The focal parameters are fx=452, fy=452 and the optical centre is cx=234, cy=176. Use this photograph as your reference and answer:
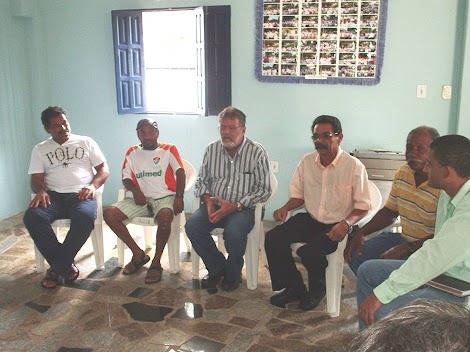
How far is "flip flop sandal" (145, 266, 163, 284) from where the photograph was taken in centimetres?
306

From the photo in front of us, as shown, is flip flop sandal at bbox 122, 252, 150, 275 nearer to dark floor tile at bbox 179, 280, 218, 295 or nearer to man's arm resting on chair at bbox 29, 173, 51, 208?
dark floor tile at bbox 179, 280, 218, 295

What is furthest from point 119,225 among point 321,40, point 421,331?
point 421,331

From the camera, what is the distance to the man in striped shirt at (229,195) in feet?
9.63

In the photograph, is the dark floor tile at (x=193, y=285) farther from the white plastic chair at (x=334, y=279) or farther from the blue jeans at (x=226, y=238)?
the white plastic chair at (x=334, y=279)

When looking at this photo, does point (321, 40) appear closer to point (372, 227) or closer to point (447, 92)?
point (447, 92)

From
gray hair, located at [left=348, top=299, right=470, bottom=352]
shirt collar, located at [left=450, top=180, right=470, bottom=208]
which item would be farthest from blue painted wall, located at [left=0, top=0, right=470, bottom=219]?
gray hair, located at [left=348, top=299, right=470, bottom=352]

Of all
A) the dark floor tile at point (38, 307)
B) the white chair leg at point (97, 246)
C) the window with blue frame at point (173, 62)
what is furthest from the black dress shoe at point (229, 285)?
the window with blue frame at point (173, 62)

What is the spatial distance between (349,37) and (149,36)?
85.3 inches

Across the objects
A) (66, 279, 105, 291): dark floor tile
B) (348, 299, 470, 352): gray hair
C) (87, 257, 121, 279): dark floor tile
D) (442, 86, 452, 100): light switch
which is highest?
(442, 86, 452, 100): light switch

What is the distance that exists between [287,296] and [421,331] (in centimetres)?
223

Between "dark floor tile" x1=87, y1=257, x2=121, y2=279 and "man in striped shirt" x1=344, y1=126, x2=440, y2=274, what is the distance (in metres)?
1.65

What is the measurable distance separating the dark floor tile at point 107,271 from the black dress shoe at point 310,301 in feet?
4.45

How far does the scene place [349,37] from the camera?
13.5 ft

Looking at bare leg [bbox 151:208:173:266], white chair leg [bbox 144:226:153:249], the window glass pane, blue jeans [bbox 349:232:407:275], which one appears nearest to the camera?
blue jeans [bbox 349:232:407:275]
